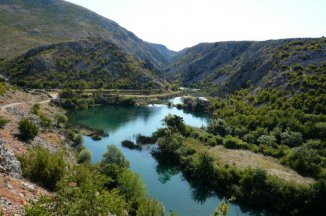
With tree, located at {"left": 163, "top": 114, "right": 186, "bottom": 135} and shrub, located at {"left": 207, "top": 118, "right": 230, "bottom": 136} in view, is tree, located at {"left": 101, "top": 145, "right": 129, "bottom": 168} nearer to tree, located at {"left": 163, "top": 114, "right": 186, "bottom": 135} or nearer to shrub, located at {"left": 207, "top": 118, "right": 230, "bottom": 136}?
tree, located at {"left": 163, "top": 114, "right": 186, "bottom": 135}

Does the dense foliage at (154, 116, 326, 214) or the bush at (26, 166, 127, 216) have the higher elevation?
the bush at (26, 166, 127, 216)

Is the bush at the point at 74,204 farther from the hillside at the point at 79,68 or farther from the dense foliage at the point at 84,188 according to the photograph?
the hillside at the point at 79,68

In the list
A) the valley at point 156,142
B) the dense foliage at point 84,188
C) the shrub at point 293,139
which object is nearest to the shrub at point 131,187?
the dense foliage at point 84,188

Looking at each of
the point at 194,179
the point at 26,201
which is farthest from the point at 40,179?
the point at 194,179

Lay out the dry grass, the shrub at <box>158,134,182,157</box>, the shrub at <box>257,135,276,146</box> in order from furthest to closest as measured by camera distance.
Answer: the shrub at <box>257,135,276,146</box> → the shrub at <box>158,134,182,157</box> → the dry grass

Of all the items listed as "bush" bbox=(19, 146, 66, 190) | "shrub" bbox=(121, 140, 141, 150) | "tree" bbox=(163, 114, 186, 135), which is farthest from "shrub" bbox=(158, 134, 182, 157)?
"bush" bbox=(19, 146, 66, 190)

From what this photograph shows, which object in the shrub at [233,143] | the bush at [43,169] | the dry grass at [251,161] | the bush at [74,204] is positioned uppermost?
the bush at [74,204]

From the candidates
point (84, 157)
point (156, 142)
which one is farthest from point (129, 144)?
point (84, 157)

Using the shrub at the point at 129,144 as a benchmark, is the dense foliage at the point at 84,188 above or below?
above
